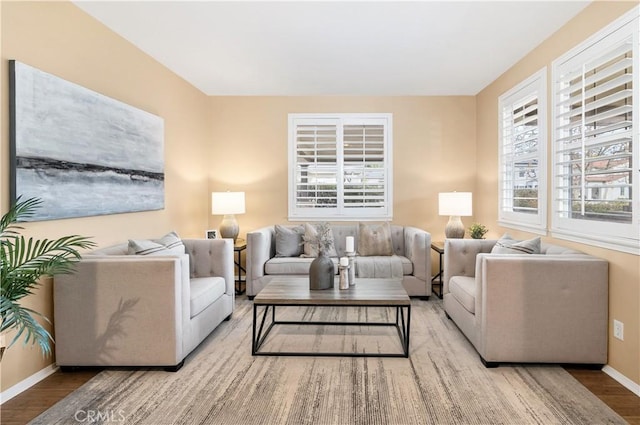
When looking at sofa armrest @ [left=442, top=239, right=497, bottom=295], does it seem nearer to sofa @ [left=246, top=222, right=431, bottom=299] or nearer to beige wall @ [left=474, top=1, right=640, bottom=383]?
beige wall @ [left=474, top=1, right=640, bottom=383]

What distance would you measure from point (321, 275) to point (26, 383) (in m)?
2.08

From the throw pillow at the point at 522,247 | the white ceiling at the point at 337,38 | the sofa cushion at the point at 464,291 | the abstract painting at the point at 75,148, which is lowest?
the sofa cushion at the point at 464,291

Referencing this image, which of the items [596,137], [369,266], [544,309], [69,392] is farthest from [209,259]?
[596,137]

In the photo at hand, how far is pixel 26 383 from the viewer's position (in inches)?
101

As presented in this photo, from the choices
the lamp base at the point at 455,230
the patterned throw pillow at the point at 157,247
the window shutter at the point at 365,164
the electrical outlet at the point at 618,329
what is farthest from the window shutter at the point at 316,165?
the electrical outlet at the point at 618,329

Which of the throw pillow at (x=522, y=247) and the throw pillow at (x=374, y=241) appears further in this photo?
the throw pillow at (x=374, y=241)

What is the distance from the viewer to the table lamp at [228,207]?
5.12 metres

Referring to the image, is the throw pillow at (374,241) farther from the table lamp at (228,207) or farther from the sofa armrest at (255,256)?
the table lamp at (228,207)

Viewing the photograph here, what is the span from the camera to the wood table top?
9.75 ft

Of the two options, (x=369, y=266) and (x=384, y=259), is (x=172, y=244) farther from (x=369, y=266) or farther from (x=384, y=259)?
(x=384, y=259)

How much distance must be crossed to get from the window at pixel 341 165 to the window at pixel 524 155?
151 cm

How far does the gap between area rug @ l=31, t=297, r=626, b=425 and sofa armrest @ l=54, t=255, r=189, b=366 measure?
0.16 metres

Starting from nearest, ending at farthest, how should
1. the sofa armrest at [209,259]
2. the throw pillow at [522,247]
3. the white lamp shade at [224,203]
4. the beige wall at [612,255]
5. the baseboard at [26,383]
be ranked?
the baseboard at [26,383] < the beige wall at [612,255] < the throw pillow at [522,247] < the sofa armrest at [209,259] < the white lamp shade at [224,203]

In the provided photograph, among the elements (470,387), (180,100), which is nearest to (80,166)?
(180,100)
